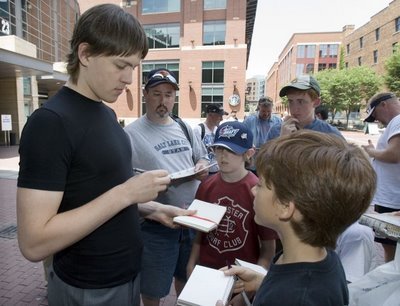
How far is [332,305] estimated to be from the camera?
0.99m

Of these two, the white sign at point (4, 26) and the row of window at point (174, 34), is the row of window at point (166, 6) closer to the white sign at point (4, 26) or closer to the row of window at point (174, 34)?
the row of window at point (174, 34)

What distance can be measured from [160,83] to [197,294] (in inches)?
69.3

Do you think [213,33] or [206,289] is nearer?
[206,289]

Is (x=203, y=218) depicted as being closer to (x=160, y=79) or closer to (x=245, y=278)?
(x=245, y=278)

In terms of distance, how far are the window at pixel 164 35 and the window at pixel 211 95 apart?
5.52 meters

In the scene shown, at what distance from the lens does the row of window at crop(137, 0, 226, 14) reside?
28281mm

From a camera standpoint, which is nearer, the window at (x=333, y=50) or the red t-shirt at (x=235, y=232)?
the red t-shirt at (x=235, y=232)

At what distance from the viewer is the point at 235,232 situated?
2062mm

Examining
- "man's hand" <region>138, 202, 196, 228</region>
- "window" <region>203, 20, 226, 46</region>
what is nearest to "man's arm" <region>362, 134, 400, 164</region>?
"man's hand" <region>138, 202, 196, 228</region>

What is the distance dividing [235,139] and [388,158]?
2.08 metres

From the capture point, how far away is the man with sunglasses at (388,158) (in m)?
3.25

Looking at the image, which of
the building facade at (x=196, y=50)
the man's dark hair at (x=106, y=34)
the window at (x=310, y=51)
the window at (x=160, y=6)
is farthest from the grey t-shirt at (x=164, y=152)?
the window at (x=310, y=51)

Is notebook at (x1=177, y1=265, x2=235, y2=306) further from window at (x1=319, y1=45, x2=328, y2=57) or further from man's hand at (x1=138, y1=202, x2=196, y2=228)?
window at (x1=319, y1=45, x2=328, y2=57)

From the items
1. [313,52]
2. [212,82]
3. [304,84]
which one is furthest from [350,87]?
[304,84]
